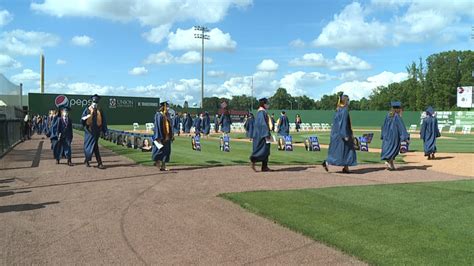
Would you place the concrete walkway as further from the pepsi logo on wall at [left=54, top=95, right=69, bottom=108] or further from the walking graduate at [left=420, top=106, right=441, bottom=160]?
the walking graduate at [left=420, top=106, right=441, bottom=160]

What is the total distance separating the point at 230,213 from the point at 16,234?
3.13m

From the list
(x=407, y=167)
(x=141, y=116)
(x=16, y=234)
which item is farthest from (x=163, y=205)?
(x=141, y=116)

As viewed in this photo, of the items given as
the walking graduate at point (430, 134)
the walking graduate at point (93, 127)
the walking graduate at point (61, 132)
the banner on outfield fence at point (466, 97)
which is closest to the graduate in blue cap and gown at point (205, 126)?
the walking graduate at point (430, 134)

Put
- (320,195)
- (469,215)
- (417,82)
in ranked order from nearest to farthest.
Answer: (469,215)
(320,195)
(417,82)

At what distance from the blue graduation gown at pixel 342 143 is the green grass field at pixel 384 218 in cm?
226

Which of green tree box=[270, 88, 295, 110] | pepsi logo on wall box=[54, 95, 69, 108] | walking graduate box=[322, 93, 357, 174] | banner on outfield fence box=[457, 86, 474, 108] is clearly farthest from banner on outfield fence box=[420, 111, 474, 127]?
green tree box=[270, 88, 295, 110]

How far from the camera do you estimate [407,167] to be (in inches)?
580

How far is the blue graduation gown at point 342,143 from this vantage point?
12.5 m

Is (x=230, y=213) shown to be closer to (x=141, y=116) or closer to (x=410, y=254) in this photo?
(x=410, y=254)

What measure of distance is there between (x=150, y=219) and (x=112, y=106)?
70.1 m

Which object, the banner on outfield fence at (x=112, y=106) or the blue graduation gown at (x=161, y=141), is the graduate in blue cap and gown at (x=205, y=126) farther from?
the banner on outfield fence at (x=112, y=106)

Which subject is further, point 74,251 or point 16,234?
point 16,234

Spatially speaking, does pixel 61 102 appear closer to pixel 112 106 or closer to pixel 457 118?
pixel 457 118

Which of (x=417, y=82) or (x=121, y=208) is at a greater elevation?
(x=417, y=82)
